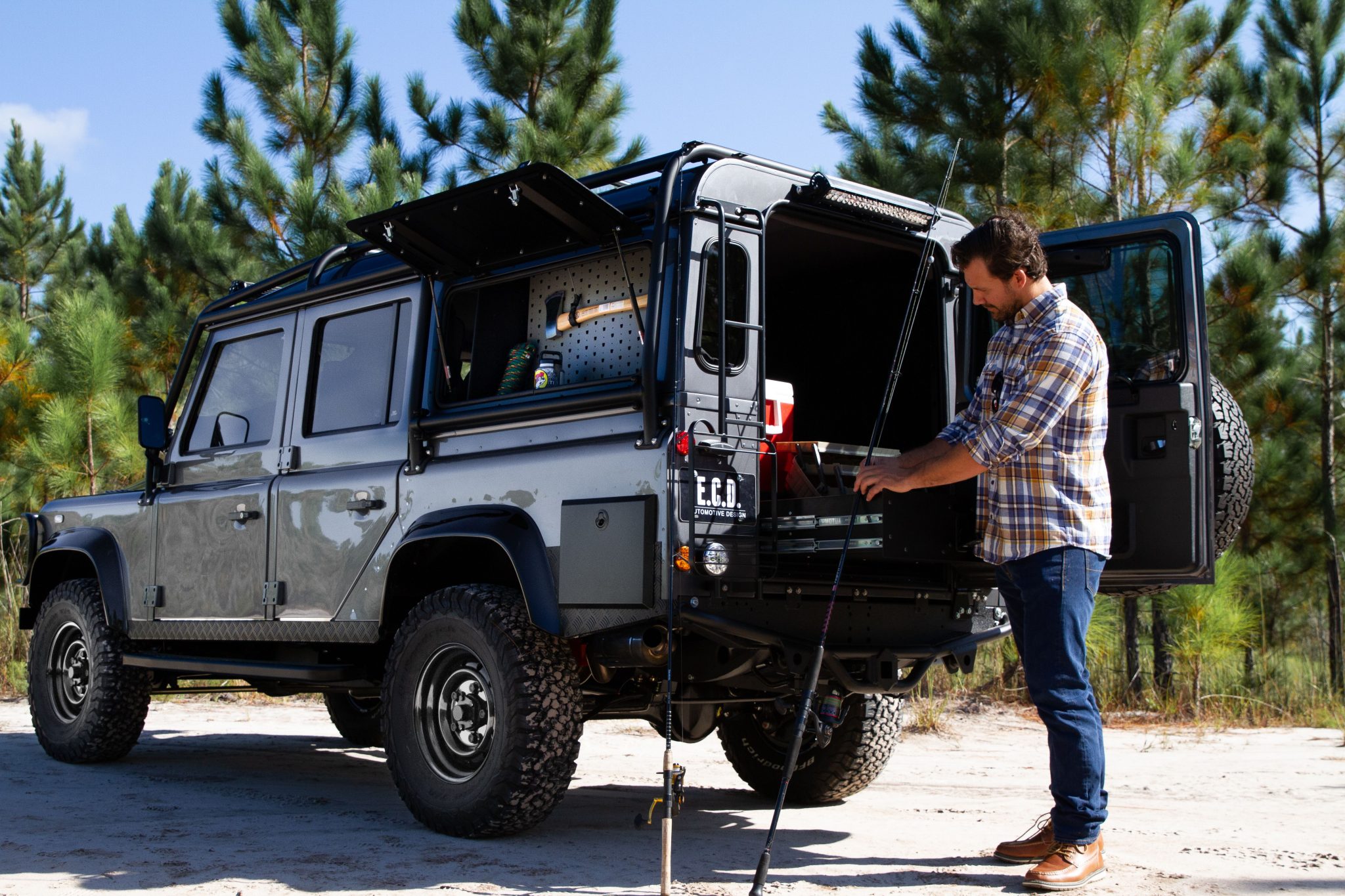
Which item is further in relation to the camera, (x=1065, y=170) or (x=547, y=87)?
(x=547, y=87)

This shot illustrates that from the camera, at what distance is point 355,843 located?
4719 millimetres

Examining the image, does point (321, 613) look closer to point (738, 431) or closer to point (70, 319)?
point (738, 431)

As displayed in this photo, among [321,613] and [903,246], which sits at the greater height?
[903,246]

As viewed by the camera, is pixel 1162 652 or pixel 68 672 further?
pixel 1162 652

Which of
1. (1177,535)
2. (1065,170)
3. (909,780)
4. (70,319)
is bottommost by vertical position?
(909,780)

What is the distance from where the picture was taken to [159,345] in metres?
15.2

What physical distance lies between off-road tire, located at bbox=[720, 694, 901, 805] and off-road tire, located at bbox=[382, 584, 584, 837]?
1.36m

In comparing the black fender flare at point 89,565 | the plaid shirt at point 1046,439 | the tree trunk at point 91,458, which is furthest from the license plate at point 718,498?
the tree trunk at point 91,458

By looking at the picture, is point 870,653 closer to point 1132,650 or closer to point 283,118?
point 1132,650

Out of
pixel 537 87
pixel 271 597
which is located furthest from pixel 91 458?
pixel 271 597

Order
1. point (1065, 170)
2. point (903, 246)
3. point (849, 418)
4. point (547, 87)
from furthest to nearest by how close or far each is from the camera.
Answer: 1. point (547, 87)
2. point (1065, 170)
3. point (849, 418)
4. point (903, 246)

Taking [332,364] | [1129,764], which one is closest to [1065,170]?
[1129,764]

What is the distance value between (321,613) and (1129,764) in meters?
4.49

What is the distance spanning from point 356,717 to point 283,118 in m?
8.93
